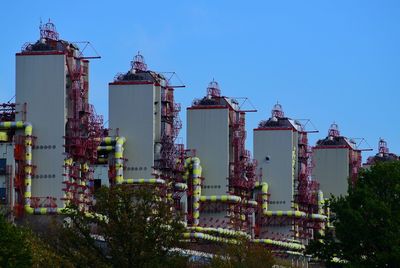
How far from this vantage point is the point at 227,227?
182500 mm

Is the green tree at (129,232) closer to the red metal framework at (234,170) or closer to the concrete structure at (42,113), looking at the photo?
the concrete structure at (42,113)

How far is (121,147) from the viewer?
162 m

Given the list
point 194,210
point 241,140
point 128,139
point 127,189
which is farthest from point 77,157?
point 127,189

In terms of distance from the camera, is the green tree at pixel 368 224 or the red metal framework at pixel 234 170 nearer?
the green tree at pixel 368 224

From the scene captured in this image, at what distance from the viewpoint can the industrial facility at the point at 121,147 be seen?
477 ft

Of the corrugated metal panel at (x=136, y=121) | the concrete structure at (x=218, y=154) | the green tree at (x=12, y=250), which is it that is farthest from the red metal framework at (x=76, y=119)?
the green tree at (x=12, y=250)

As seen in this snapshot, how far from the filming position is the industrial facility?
145250mm

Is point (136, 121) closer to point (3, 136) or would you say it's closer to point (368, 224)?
point (3, 136)

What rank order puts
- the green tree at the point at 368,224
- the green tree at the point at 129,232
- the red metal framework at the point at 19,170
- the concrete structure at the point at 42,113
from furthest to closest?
the concrete structure at the point at 42,113
the red metal framework at the point at 19,170
the green tree at the point at 368,224
the green tree at the point at 129,232

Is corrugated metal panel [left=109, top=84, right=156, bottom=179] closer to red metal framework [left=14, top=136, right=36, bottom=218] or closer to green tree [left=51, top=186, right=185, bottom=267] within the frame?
red metal framework [left=14, top=136, right=36, bottom=218]

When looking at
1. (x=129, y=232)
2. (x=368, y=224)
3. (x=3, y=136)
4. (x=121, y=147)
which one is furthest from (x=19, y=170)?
(x=129, y=232)

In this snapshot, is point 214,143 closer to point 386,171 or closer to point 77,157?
point 77,157

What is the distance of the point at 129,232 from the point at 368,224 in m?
28.6

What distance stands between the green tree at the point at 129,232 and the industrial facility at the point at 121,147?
2402 cm
